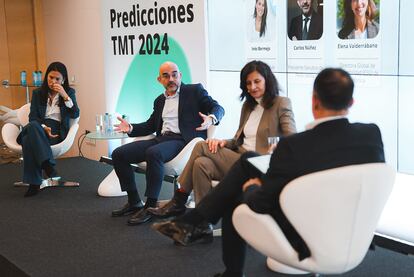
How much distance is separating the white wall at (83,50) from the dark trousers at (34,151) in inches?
71.7

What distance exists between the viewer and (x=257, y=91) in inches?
151

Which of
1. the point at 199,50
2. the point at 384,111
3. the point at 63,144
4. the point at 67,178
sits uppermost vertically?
the point at 199,50

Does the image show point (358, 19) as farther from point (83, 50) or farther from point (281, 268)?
point (83, 50)

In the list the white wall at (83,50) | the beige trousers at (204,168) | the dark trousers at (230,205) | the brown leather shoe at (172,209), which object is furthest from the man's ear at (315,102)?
the white wall at (83,50)

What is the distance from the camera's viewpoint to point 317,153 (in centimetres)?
248

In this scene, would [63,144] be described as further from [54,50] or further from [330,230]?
[330,230]

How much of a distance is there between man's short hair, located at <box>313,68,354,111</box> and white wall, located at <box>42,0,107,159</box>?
16.5 feet

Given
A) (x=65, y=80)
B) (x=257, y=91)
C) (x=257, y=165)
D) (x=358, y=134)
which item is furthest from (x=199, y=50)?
(x=358, y=134)

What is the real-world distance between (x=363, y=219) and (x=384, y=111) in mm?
1763

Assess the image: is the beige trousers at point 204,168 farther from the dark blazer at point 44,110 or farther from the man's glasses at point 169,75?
the dark blazer at point 44,110

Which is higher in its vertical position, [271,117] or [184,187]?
[271,117]

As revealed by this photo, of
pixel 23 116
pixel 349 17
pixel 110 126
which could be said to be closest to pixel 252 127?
pixel 349 17

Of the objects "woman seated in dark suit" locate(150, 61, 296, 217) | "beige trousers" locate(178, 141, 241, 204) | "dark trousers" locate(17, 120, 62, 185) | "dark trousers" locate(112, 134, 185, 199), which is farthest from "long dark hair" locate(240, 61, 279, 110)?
"dark trousers" locate(17, 120, 62, 185)

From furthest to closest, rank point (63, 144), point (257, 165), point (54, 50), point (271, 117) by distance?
point (54, 50)
point (63, 144)
point (271, 117)
point (257, 165)
